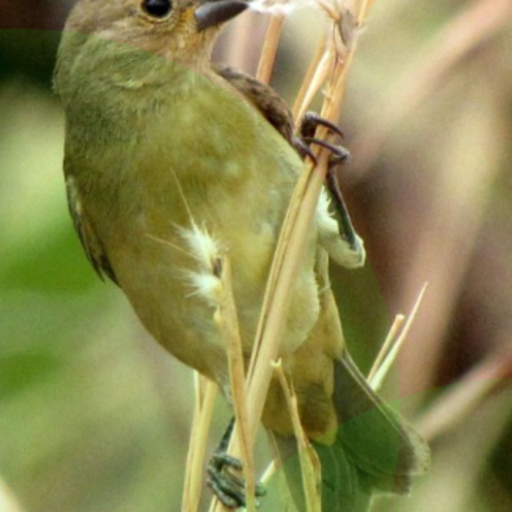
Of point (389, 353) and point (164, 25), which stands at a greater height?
point (164, 25)

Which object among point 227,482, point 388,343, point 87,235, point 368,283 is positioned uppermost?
point 388,343

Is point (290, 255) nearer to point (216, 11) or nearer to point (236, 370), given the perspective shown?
point (236, 370)

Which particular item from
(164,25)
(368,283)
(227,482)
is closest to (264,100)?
(164,25)

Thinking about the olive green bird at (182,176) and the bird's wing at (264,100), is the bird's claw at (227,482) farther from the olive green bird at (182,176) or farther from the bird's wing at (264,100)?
the bird's wing at (264,100)

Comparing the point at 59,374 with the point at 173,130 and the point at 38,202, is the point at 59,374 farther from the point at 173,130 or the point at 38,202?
the point at 173,130

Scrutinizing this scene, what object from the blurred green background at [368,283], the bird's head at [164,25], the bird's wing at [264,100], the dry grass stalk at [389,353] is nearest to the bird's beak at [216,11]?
the bird's head at [164,25]

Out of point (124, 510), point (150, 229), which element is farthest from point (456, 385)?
point (150, 229)
